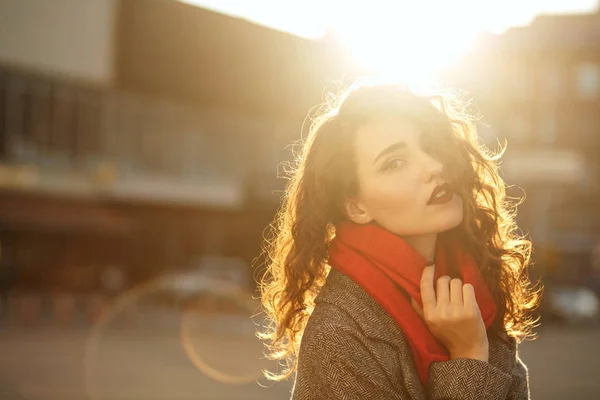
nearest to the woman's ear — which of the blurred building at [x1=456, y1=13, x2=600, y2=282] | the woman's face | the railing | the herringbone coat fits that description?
the woman's face

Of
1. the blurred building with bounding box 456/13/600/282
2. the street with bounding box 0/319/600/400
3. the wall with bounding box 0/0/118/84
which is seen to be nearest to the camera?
the street with bounding box 0/319/600/400

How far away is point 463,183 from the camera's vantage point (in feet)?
7.81

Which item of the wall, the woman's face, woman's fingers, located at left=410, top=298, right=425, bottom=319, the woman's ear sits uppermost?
the wall

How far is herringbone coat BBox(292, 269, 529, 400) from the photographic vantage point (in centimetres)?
207

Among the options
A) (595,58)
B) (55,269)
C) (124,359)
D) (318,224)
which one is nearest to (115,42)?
(55,269)

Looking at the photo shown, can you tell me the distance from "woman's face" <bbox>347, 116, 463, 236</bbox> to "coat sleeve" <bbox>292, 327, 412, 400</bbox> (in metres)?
A: 0.33

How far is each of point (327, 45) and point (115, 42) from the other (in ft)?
37.8

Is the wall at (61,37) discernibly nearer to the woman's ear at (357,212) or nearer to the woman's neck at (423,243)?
the woman's ear at (357,212)

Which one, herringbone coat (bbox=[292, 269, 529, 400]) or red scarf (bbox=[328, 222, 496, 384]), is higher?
red scarf (bbox=[328, 222, 496, 384])

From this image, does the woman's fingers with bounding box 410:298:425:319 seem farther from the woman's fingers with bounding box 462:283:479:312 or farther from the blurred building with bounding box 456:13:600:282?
the blurred building with bounding box 456:13:600:282

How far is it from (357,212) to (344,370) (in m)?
0.45

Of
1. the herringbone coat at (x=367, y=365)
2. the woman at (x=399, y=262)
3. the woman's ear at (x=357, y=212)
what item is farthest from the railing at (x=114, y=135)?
the herringbone coat at (x=367, y=365)

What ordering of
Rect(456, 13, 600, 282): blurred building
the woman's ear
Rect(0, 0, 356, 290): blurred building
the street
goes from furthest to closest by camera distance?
Rect(456, 13, 600, 282): blurred building < Rect(0, 0, 356, 290): blurred building < the street < the woman's ear

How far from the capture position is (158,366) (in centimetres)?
1667
